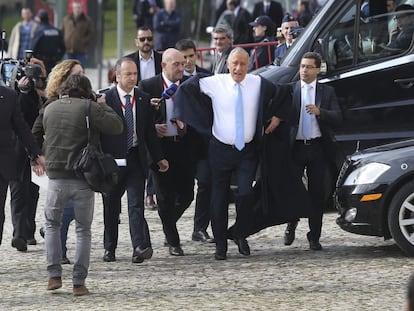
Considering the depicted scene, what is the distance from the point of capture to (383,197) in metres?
10.4

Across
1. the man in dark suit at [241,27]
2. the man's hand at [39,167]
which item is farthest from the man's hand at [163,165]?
the man in dark suit at [241,27]

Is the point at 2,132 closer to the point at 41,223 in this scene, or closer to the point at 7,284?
the point at 7,284

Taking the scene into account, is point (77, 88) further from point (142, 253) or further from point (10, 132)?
point (142, 253)

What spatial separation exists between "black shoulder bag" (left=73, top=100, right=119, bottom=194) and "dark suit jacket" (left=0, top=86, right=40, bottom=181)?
87cm

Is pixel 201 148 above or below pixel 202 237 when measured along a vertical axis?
above

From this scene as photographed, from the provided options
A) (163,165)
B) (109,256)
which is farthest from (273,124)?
(109,256)

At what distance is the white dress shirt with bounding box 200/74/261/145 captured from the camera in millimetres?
10484

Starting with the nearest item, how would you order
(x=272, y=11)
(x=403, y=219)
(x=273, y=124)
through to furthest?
(x=403, y=219)
(x=273, y=124)
(x=272, y=11)

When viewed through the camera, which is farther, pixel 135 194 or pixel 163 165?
pixel 163 165

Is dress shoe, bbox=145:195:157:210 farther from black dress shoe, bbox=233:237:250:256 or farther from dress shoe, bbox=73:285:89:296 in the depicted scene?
dress shoe, bbox=73:285:89:296

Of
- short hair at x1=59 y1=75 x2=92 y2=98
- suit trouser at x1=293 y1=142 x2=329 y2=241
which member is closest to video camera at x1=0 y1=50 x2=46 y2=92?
short hair at x1=59 y1=75 x2=92 y2=98

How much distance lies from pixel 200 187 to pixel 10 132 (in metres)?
1.96

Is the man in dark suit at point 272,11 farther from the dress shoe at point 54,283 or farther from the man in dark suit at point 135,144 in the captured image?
the dress shoe at point 54,283

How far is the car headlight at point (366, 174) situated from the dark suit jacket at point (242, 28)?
9.87 metres
